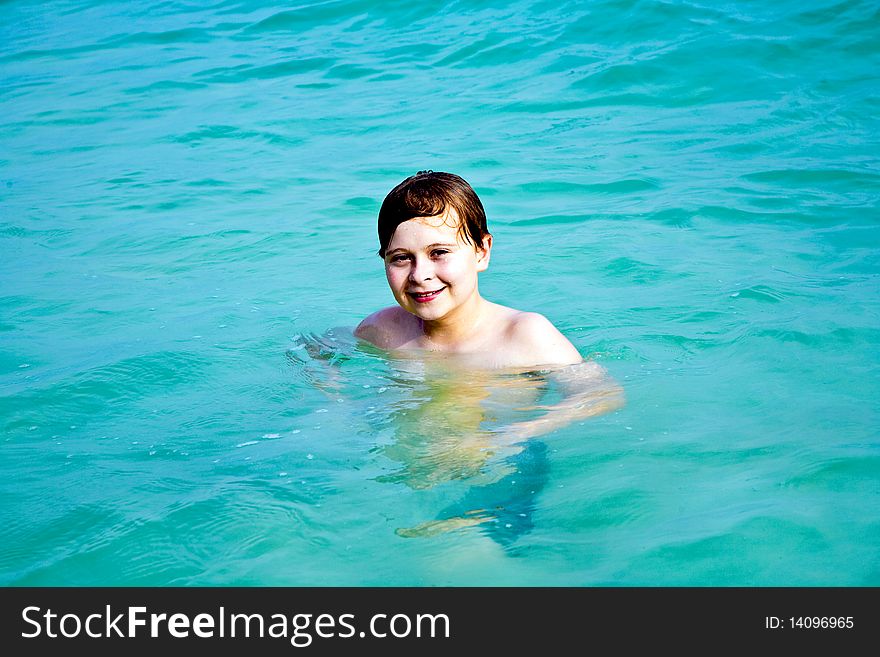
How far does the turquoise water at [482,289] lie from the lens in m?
3.34

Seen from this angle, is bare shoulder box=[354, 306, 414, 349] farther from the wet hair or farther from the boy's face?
the wet hair

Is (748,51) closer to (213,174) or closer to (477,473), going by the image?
(213,174)

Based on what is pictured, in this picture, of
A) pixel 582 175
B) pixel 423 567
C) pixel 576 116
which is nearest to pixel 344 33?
pixel 576 116

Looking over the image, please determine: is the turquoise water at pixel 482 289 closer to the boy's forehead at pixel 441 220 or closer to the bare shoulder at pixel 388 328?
the bare shoulder at pixel 388 328

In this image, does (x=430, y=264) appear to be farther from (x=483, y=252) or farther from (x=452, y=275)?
(x=483, y=252)

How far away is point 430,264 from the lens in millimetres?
4180

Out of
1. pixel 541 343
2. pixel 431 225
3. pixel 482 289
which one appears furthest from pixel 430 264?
pixel 482 289

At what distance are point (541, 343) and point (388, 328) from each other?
828mm

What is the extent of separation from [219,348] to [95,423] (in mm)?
1024

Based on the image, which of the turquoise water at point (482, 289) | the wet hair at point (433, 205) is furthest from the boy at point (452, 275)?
the turquoise water at point (482, 289)

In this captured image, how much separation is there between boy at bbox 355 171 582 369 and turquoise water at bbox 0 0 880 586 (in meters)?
0.16

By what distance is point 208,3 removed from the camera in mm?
16359
